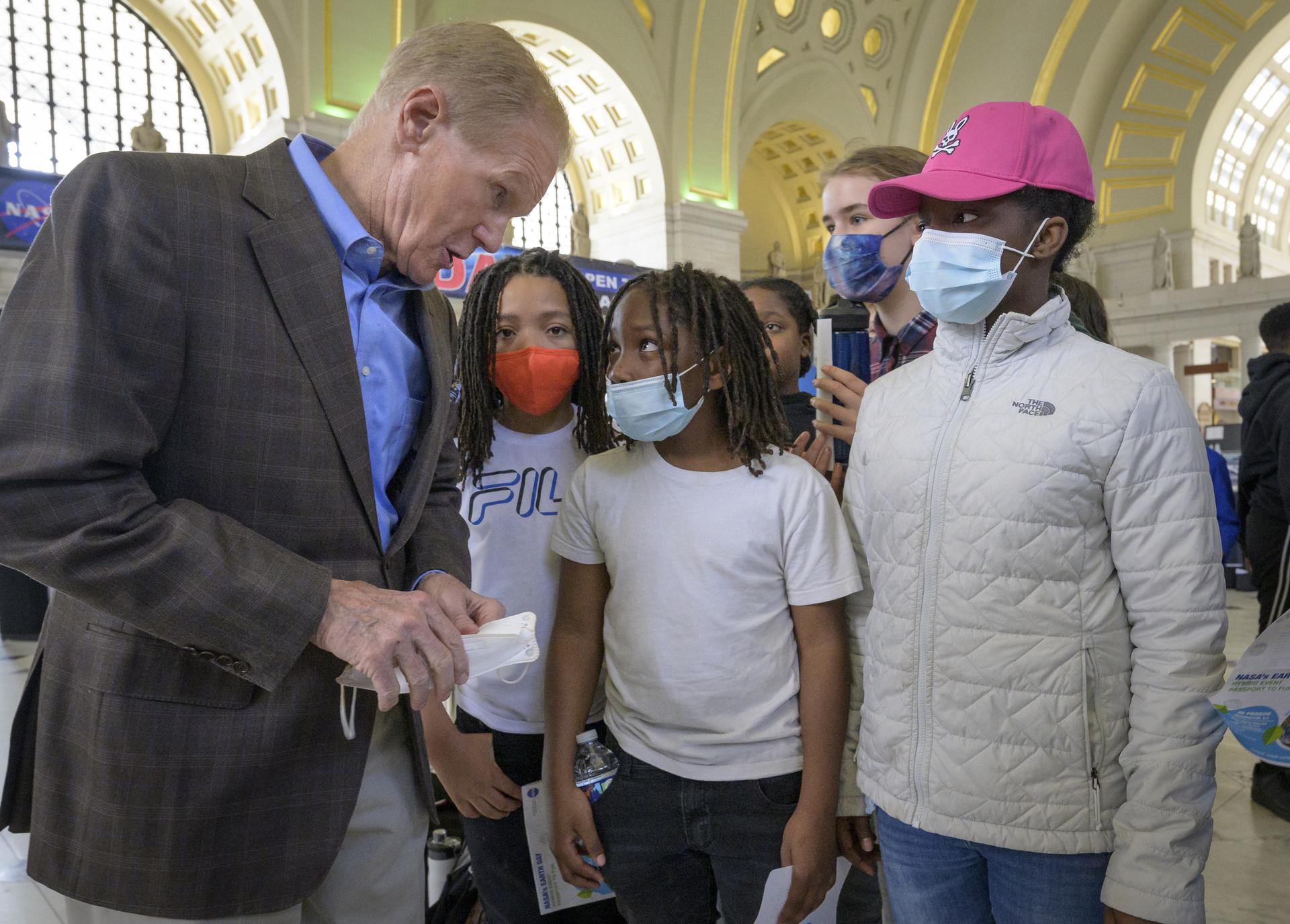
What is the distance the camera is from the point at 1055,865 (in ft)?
4.99

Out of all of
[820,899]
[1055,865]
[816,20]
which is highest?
[816,20]

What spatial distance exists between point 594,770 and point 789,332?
1.81 metres

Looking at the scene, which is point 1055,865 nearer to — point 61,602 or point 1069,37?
point 61,602

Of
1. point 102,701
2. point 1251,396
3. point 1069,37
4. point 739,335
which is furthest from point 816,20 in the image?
point 102,701

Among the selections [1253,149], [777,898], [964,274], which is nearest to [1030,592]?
[964,274]

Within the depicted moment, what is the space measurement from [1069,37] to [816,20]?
19.7ft

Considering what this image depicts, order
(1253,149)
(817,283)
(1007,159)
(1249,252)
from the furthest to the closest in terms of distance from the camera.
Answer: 1. (1253,149)
2. (817,283)
3. (1249,252)
4. (1007,159)

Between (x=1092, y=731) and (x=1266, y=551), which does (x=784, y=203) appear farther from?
(x=1092, y=731)

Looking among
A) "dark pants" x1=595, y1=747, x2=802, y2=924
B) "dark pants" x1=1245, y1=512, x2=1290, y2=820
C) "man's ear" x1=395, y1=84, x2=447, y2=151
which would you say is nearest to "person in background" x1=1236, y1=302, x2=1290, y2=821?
"dark pants" x1=1245, y1=512, x2=1290, y2=820

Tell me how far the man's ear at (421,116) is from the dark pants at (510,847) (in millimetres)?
1310

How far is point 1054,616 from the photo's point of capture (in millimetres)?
1509

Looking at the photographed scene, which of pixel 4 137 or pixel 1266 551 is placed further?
pixel 4 137

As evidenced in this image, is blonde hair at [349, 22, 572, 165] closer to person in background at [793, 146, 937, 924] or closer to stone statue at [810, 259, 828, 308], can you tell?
person in background at [793, 146, 937, 924]

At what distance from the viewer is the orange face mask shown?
219 cm
